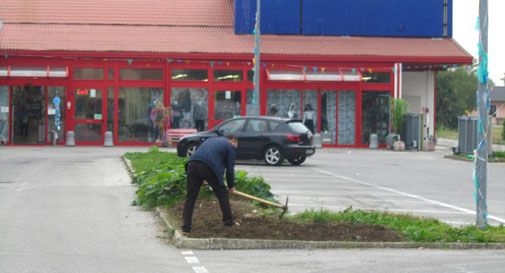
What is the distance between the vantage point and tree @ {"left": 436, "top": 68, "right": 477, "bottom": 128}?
79.8m

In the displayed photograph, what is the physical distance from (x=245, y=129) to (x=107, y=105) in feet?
49.4

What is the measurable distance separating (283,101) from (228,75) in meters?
3.03

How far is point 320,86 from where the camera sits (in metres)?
43.5

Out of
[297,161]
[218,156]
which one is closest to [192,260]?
[218,156]

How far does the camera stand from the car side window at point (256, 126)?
2844 centimetres

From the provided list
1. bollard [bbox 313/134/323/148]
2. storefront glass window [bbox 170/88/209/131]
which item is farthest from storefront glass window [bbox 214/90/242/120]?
bollard [bbox 313/134/323/148]

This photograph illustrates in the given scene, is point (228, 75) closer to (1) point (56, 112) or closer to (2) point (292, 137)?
(1) point (56, 112)

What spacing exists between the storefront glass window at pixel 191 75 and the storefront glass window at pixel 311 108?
4.98m

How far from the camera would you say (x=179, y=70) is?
1674 inches

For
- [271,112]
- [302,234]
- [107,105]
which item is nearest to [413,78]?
[271,112]

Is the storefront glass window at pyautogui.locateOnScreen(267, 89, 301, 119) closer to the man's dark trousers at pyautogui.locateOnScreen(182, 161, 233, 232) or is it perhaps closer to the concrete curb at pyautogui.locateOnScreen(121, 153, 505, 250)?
the man's dark trousers at pyautogui.locateOnScreen(182, 161, 233, 232)

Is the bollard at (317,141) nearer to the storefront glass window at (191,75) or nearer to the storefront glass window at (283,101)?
the storefront glass window at (283,101)

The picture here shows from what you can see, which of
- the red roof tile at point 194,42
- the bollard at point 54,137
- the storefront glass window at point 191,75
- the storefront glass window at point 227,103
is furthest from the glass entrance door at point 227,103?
the bollard at point 54,137

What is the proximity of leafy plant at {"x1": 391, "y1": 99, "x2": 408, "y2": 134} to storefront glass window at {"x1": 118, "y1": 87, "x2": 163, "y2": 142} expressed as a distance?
11141 mm
